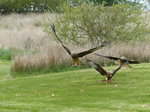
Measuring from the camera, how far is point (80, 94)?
931cm

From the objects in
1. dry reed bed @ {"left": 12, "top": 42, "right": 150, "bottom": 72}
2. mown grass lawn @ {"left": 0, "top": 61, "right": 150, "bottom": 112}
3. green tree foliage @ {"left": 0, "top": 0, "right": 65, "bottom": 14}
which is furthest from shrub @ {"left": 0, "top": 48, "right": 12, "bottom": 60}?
green tree foliage @ {"left": 0, "top": 0, "right": 65, "bottom": 14}

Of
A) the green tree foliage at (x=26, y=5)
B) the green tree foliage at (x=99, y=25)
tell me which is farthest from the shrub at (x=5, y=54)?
the green tree foliage at (x=26, y=5)

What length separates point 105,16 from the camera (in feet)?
64.6

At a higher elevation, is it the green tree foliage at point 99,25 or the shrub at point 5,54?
the green tree foliage at point 99,25

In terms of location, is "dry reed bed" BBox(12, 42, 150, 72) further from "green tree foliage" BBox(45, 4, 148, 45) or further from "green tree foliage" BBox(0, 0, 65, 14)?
"green tree foliage" BBox(0, 0, 65, 14)

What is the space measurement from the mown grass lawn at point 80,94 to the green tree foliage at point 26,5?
32.8 m

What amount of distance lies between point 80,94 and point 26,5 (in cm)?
3884

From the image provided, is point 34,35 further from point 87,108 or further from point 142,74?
point 87,108

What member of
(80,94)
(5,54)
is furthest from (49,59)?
(5,54)

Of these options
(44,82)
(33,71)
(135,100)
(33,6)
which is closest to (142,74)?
(44,82)

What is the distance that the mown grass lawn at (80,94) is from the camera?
7582 mm

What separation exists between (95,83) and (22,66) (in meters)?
5.52

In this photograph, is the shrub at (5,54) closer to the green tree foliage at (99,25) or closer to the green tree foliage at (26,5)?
the green tree foliage at (99,25)

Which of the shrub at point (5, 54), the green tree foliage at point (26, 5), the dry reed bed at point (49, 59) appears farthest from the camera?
the green tree foliage at point (26, 5)
